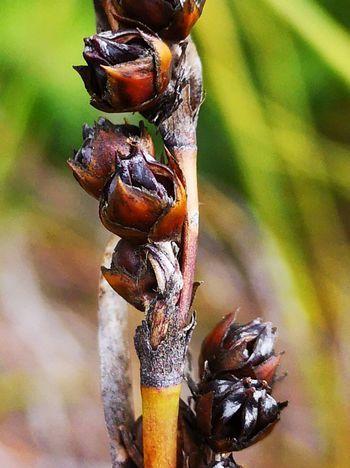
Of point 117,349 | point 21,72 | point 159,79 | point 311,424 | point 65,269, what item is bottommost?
point 65,269

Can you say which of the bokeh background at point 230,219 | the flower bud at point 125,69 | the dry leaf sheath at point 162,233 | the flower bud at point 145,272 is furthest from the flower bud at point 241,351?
the bokeh background at point 230,219

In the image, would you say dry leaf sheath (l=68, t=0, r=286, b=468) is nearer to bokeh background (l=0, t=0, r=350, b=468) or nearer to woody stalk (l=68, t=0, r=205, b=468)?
woody stalk (l=68, t=0, r=205, b=468)

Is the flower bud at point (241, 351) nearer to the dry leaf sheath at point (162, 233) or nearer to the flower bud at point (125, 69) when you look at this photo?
the dry leaf sheath at point (162, 233)

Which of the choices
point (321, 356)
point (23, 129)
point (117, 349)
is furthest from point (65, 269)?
point (117, 349)

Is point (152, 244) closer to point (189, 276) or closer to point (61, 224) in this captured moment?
point (189, 276)

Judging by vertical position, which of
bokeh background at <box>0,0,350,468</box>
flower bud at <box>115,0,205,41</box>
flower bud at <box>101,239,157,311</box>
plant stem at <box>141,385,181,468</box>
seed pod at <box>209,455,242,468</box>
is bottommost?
bokeh background at <box>0,0,350,468</box>

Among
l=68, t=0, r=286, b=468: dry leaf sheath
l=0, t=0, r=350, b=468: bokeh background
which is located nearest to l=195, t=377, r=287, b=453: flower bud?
l=68, t=0, r=286, b=468: dry leaf sheath

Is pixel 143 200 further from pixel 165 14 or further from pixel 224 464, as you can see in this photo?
pixel 224 464

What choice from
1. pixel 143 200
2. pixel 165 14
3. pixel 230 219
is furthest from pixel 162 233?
pixel 230 219
